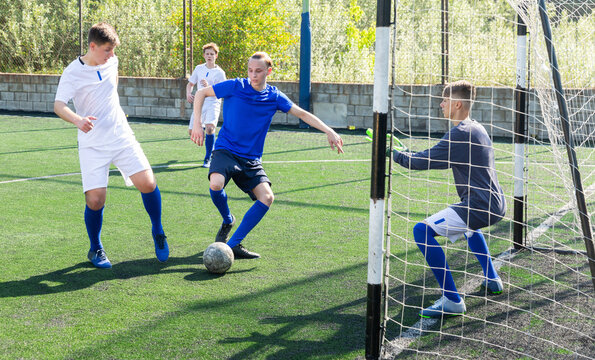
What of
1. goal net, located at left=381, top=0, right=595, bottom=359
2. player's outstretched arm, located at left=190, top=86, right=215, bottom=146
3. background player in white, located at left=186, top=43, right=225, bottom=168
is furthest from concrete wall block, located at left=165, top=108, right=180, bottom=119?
player's outstretched arm, located at left=190, top=86, right=215, bottom=146

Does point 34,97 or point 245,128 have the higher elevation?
point 34,97

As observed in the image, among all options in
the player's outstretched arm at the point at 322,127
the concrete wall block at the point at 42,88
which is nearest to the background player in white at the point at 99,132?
the player's outstretched arm at the point at 322,127

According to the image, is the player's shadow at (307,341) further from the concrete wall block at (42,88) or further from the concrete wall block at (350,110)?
the concrete wall block at (42,88)

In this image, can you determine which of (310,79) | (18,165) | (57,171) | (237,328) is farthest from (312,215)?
(310,79)

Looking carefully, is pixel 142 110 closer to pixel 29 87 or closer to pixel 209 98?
pixel 29 87

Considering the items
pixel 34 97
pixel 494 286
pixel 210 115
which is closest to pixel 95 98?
pixel 494 286

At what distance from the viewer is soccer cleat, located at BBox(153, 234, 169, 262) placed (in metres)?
5.72

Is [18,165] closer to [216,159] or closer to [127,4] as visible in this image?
[216,159]

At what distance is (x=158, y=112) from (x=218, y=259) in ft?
44.9

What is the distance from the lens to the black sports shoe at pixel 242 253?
5806 mm

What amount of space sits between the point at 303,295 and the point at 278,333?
0.74 meters

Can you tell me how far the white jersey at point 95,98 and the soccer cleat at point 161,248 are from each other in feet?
2.77

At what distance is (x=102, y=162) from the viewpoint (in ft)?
18.3

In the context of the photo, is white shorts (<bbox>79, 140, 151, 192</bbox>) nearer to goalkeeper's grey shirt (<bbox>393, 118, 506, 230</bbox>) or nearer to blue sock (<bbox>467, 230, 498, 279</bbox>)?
goalkeeper's grey shirt (<bbox>393, 118, 506, 230</bbox>)
